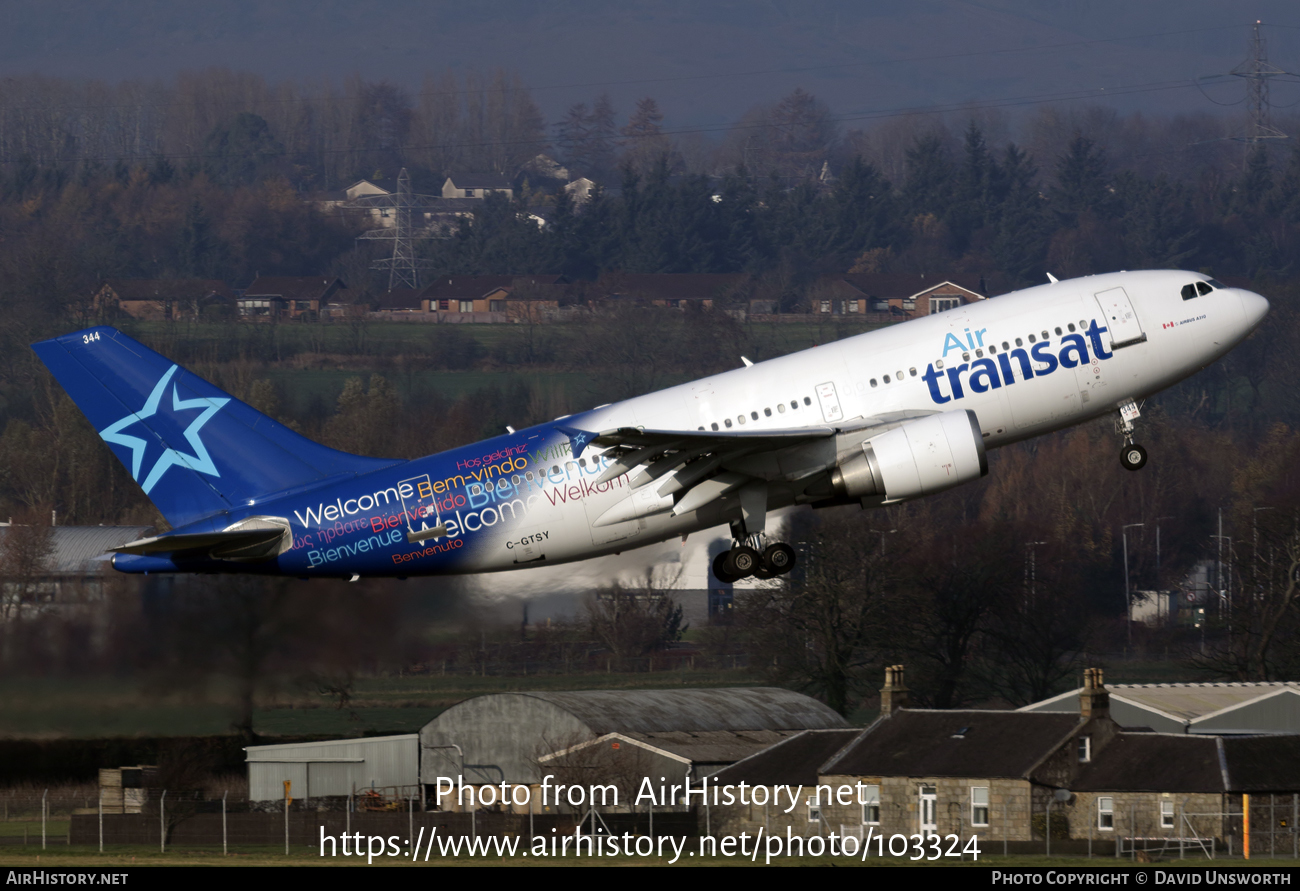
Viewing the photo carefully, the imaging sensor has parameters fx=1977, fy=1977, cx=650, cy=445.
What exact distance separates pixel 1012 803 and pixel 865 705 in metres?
27.7

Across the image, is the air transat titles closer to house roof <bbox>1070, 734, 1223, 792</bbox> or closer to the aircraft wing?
the aircraft wing

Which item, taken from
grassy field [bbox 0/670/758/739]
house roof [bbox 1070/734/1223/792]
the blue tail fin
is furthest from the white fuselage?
house roof [bbox 1070/734/1223/792]

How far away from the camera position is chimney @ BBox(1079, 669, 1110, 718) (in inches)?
2680

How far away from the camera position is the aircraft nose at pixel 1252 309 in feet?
143

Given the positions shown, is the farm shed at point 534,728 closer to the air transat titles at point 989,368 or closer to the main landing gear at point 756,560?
the main landing gear at point 756,560

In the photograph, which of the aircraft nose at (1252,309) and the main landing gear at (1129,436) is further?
the aircraft nose at (1252,309)

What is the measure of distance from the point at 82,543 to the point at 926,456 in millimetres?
36054

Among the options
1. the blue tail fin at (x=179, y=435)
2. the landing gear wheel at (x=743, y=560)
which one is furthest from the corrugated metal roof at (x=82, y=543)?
the landing gear wheel at (x=743, y=560)

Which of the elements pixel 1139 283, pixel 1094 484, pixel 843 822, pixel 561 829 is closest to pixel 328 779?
pixel 561 829

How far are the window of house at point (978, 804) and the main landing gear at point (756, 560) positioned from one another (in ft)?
81.9

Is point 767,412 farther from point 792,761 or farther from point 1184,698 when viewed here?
point 1184,698

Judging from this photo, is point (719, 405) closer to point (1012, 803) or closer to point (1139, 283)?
point (1139, 283)

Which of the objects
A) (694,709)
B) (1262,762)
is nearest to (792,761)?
(694,709)

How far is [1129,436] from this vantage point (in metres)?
43.5
